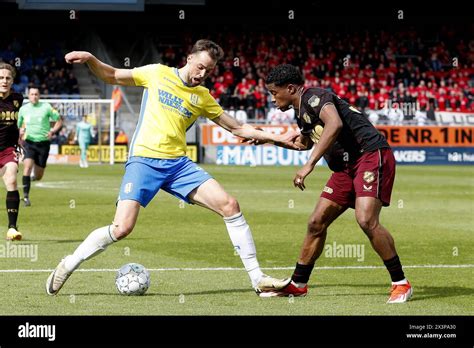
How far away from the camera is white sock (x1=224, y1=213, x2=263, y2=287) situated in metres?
9.58

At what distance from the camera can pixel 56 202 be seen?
74.3 ft

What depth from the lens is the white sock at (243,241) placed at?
377 inches

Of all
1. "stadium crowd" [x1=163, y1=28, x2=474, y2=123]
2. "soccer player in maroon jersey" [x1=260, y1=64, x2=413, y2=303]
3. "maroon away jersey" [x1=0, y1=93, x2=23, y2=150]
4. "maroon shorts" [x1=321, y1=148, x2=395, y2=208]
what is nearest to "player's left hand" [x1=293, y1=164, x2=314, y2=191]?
"soccer player in maroon jersey" [x1=260, y1=64, x2=413, y2=303]

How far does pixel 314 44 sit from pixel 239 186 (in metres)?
26.3

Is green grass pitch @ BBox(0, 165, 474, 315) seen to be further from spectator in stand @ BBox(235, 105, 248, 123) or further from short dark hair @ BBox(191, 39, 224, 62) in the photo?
spectator in stand @ BBox(235, 105, 248, 123)

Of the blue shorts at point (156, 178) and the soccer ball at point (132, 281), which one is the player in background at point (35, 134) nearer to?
the soccer ball at point (132, 281)

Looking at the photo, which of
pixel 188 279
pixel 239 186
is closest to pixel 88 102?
pixel 239 186

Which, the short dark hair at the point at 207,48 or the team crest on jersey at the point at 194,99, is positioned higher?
the short dark hair at the point at 207,48

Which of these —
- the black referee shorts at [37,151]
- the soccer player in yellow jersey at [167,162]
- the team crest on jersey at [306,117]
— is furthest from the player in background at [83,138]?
the team crest on jersey at [306,117]

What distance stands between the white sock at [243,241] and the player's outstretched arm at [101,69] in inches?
60.4

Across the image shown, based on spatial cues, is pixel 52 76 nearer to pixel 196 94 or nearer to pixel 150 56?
pixel 150 56

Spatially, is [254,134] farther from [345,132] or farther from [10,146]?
[10,146]

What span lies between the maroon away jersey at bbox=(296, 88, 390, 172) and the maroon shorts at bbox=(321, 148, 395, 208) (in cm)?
7

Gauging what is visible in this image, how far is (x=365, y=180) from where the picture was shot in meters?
9.38
